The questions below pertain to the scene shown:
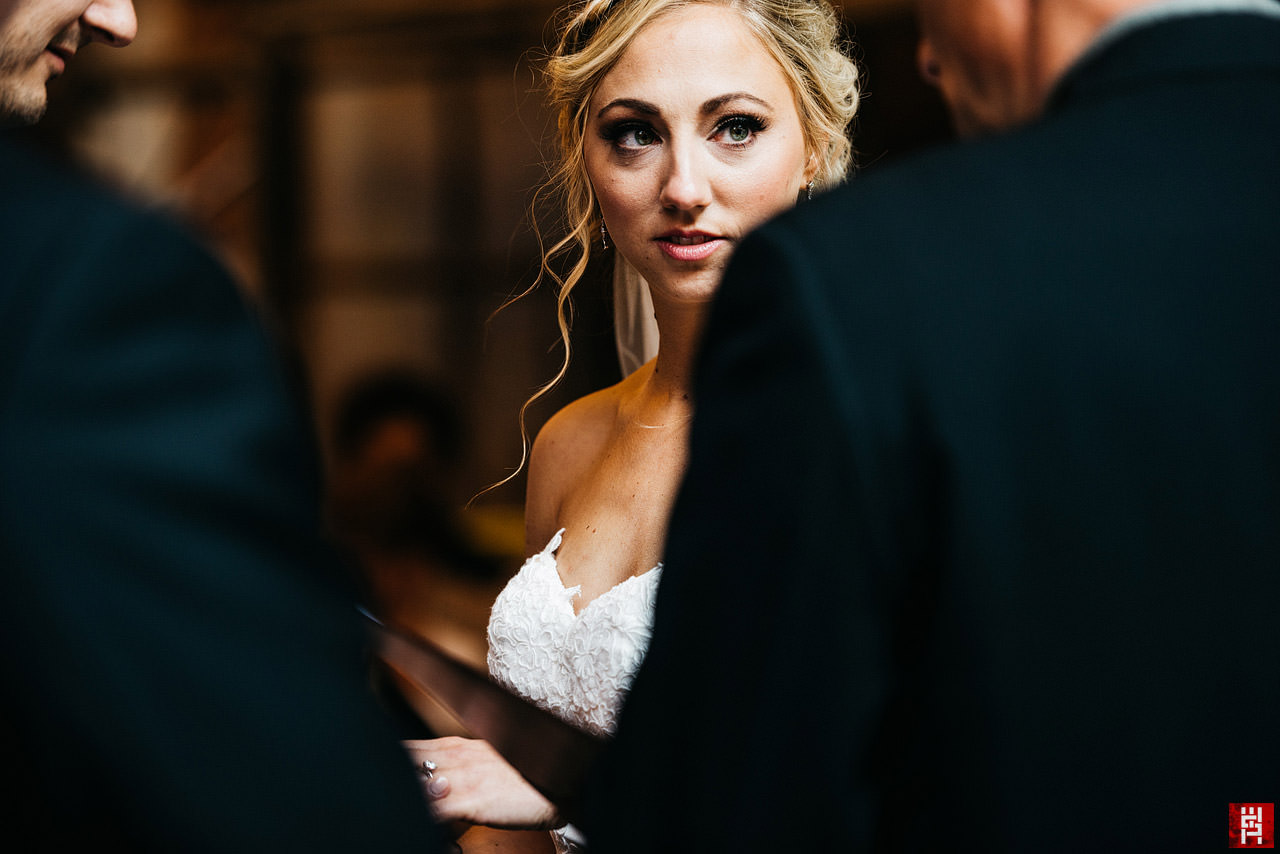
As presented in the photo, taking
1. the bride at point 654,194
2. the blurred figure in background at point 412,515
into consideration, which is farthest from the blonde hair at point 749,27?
the blurred figure in background at point 412,515

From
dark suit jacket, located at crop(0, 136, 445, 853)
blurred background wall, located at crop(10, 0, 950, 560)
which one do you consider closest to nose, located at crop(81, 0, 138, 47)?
dark suit jacket, located at crop(0, 136, 445, 853)

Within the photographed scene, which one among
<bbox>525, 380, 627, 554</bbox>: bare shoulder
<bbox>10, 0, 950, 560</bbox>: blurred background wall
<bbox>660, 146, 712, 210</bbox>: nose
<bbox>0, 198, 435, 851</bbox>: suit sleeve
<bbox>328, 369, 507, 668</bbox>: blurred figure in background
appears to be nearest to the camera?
<bbox>0, 198, 435, 851</bbox>: suit sleeve

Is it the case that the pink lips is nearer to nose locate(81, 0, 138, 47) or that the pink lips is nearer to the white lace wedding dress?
the white lace wedding dress

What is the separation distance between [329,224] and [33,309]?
4.77 meters

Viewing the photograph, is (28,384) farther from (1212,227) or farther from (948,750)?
(1212,227)

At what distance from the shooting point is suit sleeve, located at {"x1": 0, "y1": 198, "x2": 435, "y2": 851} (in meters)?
0.65

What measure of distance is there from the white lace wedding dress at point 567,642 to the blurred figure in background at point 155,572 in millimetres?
703

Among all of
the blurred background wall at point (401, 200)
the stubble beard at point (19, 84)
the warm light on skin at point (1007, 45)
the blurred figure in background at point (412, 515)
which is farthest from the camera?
the blurred background wall at point (401, 200)

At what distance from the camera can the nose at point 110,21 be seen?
1.19 m

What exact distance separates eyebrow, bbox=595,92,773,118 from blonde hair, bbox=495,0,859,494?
8cm

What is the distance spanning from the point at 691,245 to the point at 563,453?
0.46 meters

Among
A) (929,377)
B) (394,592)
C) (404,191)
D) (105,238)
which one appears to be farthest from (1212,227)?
(404,191)

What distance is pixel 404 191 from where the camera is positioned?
514cm

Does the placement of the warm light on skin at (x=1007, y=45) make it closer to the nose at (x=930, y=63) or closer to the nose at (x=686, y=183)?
the nose at (x=930, y=63)
